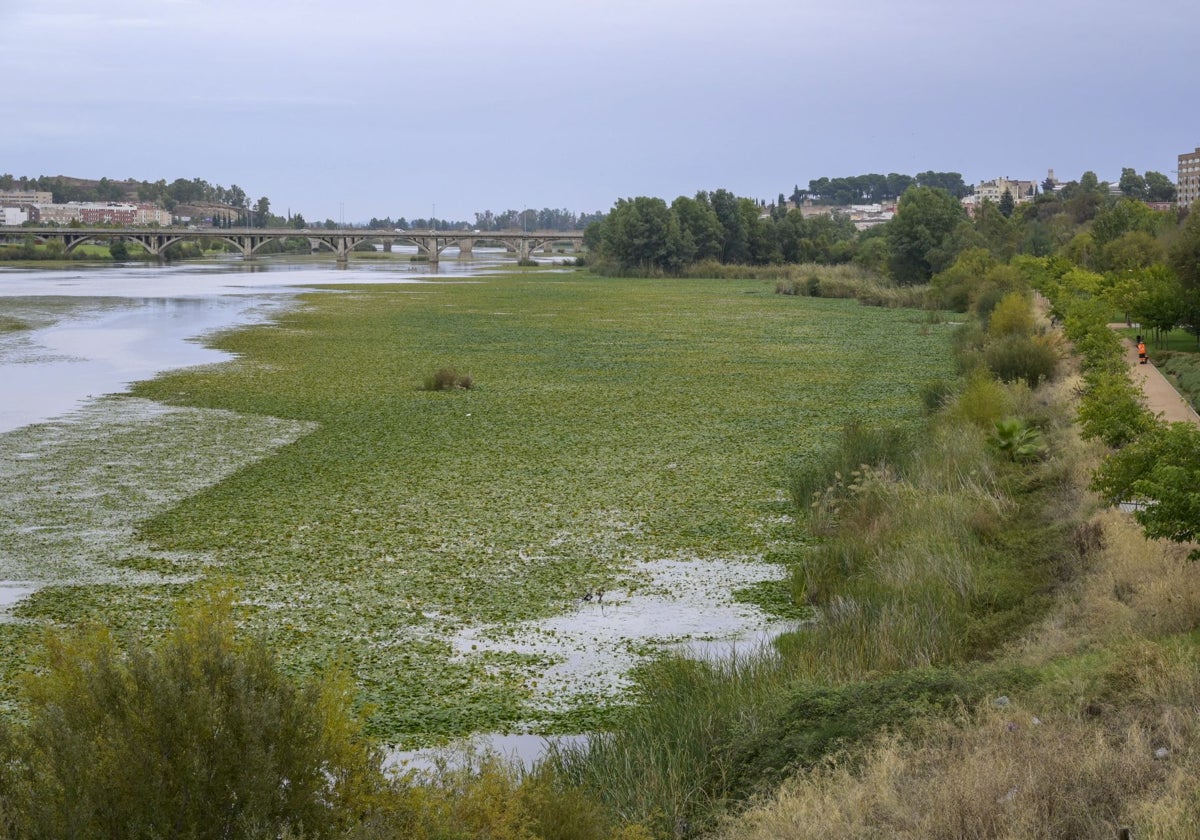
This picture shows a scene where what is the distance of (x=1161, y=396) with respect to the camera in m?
22.1

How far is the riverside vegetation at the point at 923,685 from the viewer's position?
19.5 ft

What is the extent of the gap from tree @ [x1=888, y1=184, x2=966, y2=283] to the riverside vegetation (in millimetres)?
53673

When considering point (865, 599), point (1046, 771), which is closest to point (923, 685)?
point (1046, 771)

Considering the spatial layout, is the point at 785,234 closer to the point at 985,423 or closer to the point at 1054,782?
the point at 985,423

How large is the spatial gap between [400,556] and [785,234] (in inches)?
3438

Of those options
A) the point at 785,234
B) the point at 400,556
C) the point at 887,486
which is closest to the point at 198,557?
the point at 400,556

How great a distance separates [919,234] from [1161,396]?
47.1 metres

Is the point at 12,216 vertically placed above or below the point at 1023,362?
above

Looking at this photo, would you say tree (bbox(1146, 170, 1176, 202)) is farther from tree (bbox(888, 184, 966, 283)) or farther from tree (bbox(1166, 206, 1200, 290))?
tree (bbox(1166, 206, 1200, 290))

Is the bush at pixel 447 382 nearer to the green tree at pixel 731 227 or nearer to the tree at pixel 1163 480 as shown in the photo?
the tree at pixel 1163 480

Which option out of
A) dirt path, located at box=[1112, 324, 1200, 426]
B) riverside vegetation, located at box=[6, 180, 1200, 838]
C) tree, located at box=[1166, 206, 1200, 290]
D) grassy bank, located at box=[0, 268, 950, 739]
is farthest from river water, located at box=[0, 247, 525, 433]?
tree, located at box=[1166, 206, 1200, 290]

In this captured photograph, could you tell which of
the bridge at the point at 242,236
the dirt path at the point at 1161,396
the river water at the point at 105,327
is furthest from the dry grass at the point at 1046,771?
the bridge at the point at 242,236

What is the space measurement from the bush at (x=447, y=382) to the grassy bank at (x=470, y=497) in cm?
41

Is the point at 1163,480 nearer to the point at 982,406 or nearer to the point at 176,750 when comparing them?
the point at 176,750
